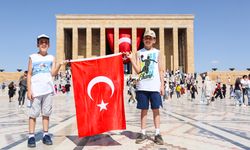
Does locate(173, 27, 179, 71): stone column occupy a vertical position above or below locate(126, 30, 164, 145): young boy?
above

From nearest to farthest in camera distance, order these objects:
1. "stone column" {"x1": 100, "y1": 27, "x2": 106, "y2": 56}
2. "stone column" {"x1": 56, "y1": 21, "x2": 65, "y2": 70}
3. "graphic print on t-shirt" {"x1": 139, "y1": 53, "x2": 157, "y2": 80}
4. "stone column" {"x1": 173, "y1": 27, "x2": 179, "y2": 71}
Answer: "graphic print on t-shirt" {"x1": 139, "y1": 53, "x2": 157, "y2": 80}
"stone column" {"x1": 56, "y1": 21, "x2": 65, "y2": 70}
"stone column" {"x1": 100, "y1": 27, "x2": 106, "y2": 56}
"stone column" {"x1": 173, "y1": 27, "x2": 179, "y2": 71}

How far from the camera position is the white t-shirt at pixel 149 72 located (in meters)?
5.43

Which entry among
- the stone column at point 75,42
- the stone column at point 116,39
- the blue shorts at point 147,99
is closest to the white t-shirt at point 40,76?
the blue shorts at point 147,99

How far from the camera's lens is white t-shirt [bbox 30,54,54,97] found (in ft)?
17.1

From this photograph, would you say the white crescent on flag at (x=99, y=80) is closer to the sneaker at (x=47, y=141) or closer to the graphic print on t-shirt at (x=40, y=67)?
the graphic print on t-shirt at (x=40, y=67)

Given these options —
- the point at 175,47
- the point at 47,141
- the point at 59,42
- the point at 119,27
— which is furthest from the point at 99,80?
the point at 175,47

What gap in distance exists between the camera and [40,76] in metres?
5.28

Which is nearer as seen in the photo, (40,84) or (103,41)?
(40,84)

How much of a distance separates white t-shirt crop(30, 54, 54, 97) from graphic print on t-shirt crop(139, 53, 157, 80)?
5.19ft

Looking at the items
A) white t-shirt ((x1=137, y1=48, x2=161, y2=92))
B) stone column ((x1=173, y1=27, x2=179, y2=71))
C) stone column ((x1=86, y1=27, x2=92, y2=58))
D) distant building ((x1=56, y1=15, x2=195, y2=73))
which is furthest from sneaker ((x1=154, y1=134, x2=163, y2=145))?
stone column ((x1=173, y1=27, x2=179, y2=71))

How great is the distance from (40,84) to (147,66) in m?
1.84

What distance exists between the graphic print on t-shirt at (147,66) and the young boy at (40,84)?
1.36m

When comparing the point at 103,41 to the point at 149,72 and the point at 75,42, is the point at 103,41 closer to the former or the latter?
the point at 75,42

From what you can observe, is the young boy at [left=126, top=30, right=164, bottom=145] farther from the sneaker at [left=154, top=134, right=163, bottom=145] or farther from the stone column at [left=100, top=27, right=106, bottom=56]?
the stone column at [left=100, top=27, right=106, bottom=56]
